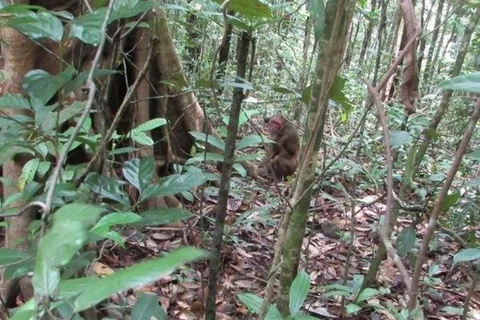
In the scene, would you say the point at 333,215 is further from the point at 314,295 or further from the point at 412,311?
the point at 412,311

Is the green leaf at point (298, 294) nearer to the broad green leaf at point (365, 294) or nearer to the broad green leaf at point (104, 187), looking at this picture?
the broad green leaf at point (104, 187)

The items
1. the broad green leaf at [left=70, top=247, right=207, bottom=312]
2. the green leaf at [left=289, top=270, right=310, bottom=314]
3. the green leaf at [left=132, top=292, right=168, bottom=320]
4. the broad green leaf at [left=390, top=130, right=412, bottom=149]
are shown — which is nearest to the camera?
the broad green leaf at [left=70, top=247, right=207, bottom=312]

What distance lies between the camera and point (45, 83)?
101 cm

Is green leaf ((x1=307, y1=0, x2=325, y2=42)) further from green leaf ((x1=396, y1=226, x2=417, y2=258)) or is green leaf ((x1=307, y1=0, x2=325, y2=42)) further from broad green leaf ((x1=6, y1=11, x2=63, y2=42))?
green leaf ((x1=396, y1=226, x2=417, y2=258))

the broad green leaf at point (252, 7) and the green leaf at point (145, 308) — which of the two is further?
the broad green leaf at point (252, 7)

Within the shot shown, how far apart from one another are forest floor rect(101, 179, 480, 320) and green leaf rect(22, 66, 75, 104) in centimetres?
99

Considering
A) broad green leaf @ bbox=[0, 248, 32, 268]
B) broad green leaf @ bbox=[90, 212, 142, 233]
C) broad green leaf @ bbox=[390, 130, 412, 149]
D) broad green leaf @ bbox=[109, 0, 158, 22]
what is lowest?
broad green leaf @ bbox=[0, 248, 32, 268]

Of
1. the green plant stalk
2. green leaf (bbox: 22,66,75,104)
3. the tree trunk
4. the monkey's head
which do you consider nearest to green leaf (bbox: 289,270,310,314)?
the tree trunk

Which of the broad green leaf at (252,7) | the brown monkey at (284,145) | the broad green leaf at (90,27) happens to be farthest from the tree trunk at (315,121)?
the brown monkey at (284,145)

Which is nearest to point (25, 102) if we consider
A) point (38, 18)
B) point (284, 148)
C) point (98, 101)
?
point (98, 101)

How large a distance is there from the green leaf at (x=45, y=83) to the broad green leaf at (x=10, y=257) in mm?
324

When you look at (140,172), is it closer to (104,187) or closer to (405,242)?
(104,187)

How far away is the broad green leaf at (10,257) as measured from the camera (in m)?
0.82

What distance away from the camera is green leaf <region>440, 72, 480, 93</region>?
2.76ft
